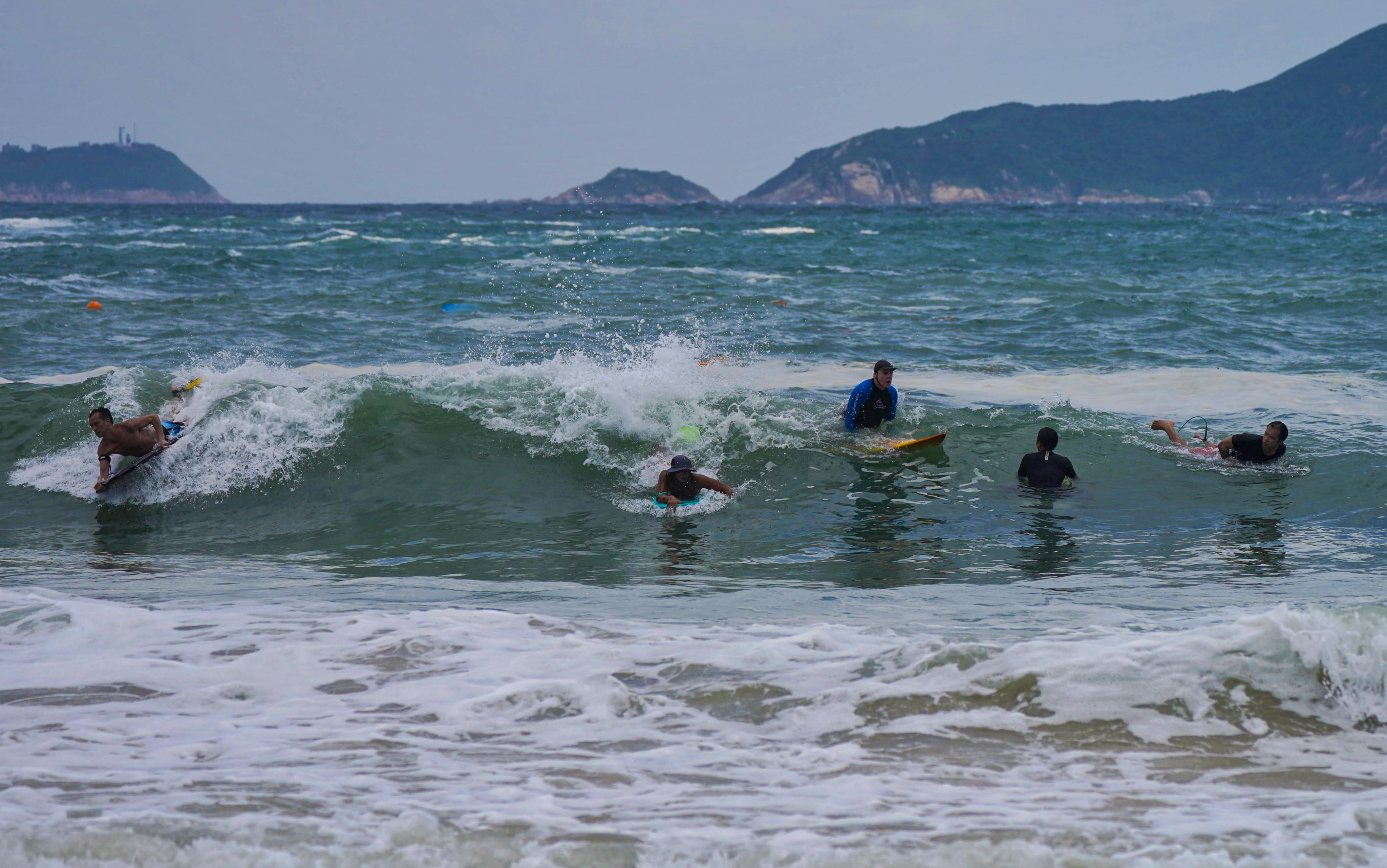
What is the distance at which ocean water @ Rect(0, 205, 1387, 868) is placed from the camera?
174 inches

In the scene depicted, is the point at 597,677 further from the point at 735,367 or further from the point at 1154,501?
the point at 735,367

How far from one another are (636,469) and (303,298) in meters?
18.3

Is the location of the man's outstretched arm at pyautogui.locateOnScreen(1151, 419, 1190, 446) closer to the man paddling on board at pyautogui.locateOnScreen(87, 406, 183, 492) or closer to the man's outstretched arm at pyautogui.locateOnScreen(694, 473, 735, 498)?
the man's outstretched arm at pyautogui.locateOnScreen(694, 473, 735, 498)

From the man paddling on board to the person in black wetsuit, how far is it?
370 inches

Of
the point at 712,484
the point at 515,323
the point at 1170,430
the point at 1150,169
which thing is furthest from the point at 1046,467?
the point at 1150,169

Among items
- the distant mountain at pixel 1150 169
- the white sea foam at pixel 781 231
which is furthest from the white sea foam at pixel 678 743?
the distant mountain at pixel 1150 169

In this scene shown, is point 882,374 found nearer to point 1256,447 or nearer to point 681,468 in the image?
point 681,468

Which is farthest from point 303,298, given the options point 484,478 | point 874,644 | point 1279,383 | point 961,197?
point 961,197

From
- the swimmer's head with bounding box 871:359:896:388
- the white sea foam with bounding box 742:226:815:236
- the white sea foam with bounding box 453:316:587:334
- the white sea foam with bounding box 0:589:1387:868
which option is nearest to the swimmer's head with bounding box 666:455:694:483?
the swimmer's head with bounding box 871:359:896:388

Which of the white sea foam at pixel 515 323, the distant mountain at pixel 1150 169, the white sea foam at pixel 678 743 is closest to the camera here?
the white sea foam at pixel 678 743

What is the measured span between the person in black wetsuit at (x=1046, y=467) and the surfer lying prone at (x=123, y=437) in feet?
30.9

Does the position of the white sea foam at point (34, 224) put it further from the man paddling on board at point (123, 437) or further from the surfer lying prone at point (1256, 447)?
the surfer lying prone at point (1256, 447)

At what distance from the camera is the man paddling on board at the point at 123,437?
433 inches

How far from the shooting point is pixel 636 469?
12.0 m
